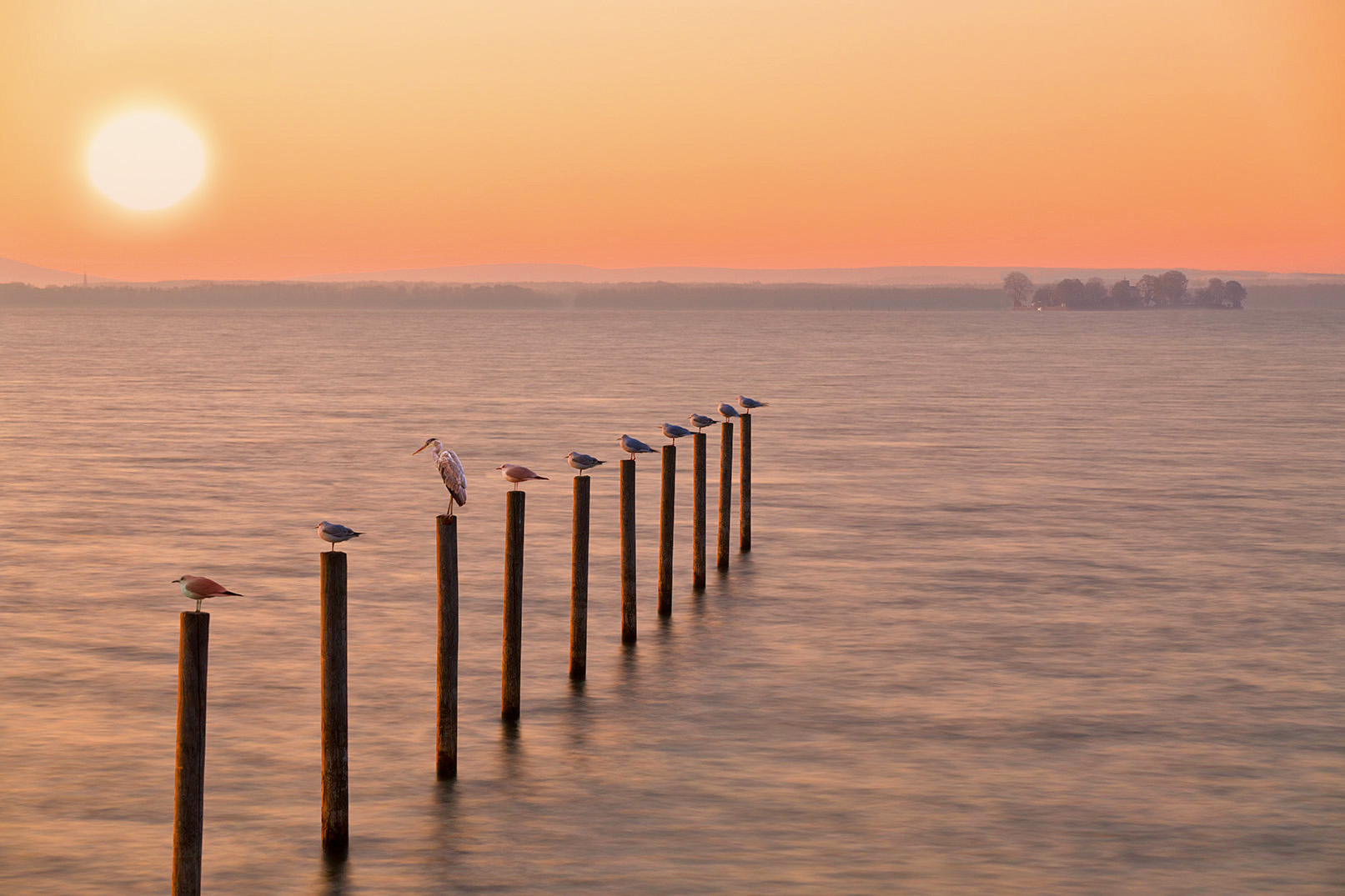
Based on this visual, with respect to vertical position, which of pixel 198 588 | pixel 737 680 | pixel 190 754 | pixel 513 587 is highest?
pixel 198 588

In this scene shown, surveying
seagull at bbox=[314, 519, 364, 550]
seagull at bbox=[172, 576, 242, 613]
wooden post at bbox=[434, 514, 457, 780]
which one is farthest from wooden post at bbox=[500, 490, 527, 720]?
seagull at bbox=[172, 576, 242, 613]

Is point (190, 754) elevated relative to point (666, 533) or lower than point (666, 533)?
lower

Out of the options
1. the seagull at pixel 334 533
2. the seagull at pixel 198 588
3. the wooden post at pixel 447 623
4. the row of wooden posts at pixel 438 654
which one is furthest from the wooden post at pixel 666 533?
the seagull at pixel 198 588

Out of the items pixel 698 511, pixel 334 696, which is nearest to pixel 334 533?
pixel 334 696

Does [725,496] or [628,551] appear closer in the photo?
[628,551]

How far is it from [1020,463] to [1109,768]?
91.2 ft

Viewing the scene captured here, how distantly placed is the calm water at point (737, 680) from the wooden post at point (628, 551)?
0.32 m

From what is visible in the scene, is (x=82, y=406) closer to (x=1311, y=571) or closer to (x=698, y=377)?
(x=698, y=377)

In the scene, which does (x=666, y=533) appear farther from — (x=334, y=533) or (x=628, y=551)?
(x=334, y=533)

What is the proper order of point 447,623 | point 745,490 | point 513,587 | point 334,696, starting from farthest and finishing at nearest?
point 745,490
point 513,587
point 447,623
point 334,696

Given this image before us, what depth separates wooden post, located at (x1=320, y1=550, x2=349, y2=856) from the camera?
37.9ft

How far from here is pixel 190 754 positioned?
10414 millimetres

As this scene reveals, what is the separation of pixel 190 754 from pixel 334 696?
1.54 meters

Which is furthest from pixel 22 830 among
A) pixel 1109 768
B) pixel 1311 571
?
pixel 1311 571
